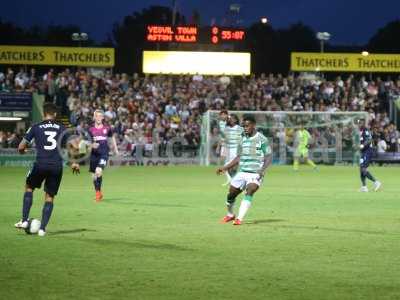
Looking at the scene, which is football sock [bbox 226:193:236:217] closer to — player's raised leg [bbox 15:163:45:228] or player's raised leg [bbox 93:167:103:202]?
player's raised leg [bbox 15:163:45:228]

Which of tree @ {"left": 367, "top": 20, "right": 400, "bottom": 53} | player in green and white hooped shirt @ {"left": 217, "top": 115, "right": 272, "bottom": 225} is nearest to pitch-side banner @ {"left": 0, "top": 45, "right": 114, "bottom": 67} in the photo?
player in green and white hooped shirt @ {"left": 217, "top": 115, "right": 272, "bottom": 225}

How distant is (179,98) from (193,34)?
369cm

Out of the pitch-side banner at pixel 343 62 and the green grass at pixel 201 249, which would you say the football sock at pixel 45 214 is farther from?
the pitch-side banner at pixel 343 62

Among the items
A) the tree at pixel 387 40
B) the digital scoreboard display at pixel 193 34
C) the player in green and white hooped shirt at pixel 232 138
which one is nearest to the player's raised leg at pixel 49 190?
the player in green and white hooped shirt at pixel 232 138

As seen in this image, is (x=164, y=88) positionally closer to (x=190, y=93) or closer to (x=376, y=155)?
(x=190, y=93)

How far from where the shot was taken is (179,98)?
48031 mm

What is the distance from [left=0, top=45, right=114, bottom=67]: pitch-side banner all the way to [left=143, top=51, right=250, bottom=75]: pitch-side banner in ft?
9.17

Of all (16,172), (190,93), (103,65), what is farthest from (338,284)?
(103,65)

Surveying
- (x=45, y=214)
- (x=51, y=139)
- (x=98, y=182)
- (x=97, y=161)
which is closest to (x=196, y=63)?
(x=97, y=161)

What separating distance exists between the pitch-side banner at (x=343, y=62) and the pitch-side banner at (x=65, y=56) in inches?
487

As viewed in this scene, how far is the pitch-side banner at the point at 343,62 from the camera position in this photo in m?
56.2

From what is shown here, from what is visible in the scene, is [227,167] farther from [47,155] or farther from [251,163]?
[47,155]

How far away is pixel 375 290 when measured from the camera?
30.6ft

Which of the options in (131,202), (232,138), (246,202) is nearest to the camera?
(246,202)
